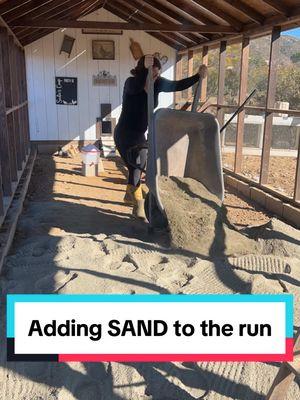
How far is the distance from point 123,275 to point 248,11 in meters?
4.61

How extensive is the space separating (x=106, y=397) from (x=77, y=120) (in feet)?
30.6

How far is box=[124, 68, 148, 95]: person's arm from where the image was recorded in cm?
475

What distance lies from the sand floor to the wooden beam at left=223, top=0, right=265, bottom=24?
257cm

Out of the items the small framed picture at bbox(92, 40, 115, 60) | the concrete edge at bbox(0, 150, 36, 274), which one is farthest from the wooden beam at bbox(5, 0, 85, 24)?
the concrete edge at bbox(0, 150, 36, 274)

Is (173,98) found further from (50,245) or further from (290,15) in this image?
(50,245)

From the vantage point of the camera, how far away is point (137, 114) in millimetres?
5121

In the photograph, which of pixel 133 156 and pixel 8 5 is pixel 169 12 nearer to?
pixel 8 5

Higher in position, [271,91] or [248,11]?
[248,11]

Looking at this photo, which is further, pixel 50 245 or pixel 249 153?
pixel 249 153

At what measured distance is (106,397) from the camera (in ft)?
7.42

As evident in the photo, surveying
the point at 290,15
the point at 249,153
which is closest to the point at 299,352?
the point at 290,15

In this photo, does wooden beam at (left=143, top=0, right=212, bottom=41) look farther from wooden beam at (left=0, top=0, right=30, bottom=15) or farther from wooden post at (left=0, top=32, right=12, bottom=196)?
wooden post at (left=0, top=32, right=12, bottom=196)

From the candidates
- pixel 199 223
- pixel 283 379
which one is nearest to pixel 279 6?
pixel 199 223

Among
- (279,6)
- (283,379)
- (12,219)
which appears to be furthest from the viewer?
(279,6)
